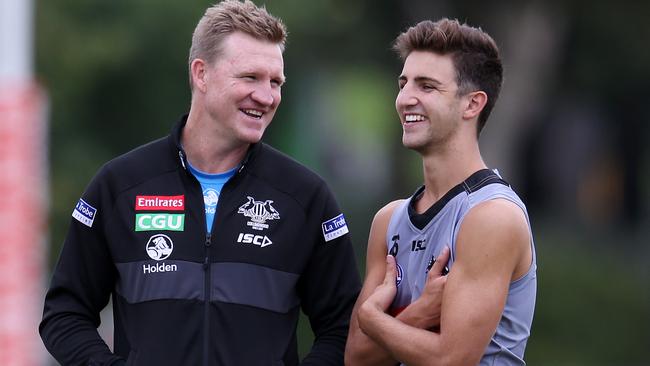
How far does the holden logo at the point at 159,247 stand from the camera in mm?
6461

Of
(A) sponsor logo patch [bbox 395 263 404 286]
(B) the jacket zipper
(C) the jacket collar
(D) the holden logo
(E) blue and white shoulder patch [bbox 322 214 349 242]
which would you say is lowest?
(B) the jacket zipper

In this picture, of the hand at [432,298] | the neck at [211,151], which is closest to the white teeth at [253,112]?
the neck at [211,151]

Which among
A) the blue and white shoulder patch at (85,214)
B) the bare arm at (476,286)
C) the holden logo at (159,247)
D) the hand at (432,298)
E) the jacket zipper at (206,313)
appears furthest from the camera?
the blue and white shoulder patch at (85,214)

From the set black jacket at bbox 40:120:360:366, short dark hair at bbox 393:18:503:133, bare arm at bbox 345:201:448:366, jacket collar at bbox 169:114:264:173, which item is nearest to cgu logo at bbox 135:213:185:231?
black jacket at bbox 40:120:360:366

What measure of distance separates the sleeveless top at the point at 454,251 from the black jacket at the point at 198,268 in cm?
43

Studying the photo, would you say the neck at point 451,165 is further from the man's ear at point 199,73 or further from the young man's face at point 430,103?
the man's ear at point 199,73

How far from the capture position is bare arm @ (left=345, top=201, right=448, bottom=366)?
237 inches

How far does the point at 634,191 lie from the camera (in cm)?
2953

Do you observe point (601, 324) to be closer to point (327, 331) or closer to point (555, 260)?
point (555, 260)

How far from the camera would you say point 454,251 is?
6.02 meters

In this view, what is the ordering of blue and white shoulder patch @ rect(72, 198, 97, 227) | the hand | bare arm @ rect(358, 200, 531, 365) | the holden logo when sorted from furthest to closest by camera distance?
blue and white shoulder patch @ rect(72, 198, 97, 227)
the holden logo
the hand
bare arm @ rect(358, 200, 531, 365)

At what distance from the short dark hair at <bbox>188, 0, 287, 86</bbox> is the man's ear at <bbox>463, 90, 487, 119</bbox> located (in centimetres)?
91

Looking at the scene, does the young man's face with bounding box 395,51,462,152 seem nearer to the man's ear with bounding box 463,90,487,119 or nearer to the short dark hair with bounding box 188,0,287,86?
the man's ear with bounding box 463,90,487,119

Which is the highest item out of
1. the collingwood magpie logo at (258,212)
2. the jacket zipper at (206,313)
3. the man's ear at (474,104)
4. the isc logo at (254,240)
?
the man's ear at (474,104)
